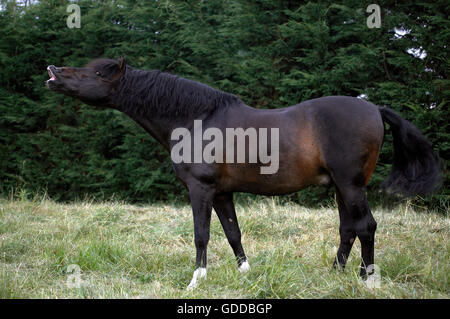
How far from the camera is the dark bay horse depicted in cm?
296

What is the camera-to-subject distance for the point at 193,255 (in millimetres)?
3924

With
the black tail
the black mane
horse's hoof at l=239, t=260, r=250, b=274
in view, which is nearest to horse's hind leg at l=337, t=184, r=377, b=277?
the black tail

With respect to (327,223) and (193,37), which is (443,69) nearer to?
(327,223)

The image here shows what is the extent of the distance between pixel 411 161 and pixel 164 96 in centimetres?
234

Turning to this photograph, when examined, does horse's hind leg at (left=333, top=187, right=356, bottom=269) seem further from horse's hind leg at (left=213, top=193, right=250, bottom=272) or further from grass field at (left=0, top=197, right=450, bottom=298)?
horse's hind leg at (left=213, top=193, right=250, bottom=272)

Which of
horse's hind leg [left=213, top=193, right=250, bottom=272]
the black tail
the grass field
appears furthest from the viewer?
horse's hind leg [left=213, top=193, right=250, bottom=272]

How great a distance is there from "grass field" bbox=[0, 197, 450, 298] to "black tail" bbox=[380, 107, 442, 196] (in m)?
0.65

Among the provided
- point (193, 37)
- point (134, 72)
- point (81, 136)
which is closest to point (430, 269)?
point (134, 72)

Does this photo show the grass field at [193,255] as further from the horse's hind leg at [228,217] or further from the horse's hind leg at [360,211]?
the horse's hind leg at [360,211]

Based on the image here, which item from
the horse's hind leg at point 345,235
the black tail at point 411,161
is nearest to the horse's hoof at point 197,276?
the horse's hind leg at point 345,235

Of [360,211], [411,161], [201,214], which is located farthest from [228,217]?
[411,161]

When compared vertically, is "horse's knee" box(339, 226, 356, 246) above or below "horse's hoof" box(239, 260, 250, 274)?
above

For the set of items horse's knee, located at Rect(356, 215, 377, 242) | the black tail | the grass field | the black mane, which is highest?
the black mane

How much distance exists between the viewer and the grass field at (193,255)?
285 centimetres
